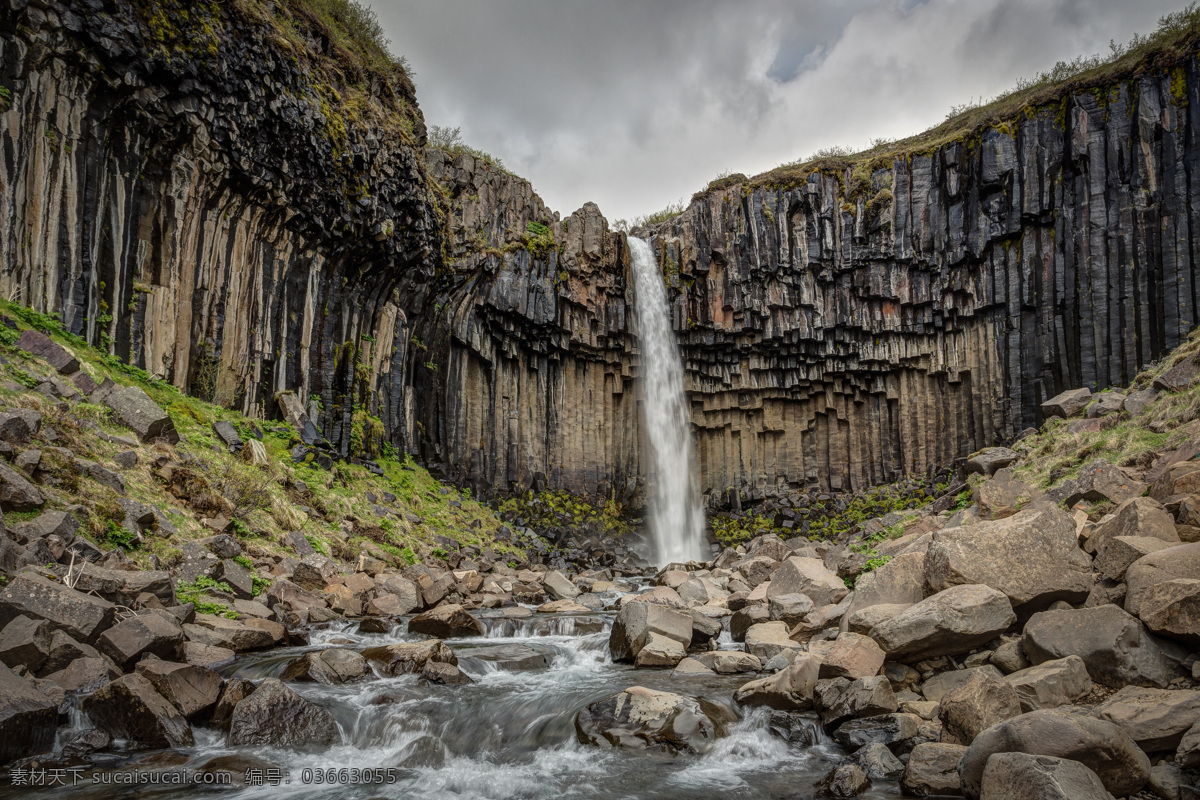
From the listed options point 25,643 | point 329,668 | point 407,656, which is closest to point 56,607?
point 25,643

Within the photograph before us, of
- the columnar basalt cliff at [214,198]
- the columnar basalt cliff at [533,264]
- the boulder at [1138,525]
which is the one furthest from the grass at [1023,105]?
the boulder at [1138,525]

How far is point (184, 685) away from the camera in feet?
18.6

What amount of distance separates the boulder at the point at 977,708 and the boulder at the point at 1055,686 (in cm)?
12

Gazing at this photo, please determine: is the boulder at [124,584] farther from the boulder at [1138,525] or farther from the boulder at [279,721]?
the boulder at [1138,525]

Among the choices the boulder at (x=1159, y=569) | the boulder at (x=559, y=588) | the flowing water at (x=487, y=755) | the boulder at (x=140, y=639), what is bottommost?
the boulder at (x=559, y=588)

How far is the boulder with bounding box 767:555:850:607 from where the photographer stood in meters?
10.1

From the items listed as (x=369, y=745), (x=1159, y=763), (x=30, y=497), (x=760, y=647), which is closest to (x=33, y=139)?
(x=30, y=497)

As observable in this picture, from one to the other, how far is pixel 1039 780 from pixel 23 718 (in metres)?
6.92

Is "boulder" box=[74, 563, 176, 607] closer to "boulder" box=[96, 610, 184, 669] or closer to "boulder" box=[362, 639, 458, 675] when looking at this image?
"boulder" box=[96, 610, 184, 669]

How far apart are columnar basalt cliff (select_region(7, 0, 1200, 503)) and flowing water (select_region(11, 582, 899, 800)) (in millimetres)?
10922

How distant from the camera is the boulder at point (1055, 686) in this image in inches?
202

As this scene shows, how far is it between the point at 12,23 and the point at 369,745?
14.2 metres

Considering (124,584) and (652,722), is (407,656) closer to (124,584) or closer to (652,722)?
(124,584)

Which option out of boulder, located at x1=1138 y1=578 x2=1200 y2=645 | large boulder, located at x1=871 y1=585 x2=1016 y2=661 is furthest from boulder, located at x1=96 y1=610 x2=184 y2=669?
boulder, located at x1=1138 y1=578 x2=1200 y2=645
